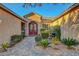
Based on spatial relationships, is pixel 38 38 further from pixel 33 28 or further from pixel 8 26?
pixel 8 26

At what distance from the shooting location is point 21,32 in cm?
415

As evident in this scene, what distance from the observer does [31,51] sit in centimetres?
405

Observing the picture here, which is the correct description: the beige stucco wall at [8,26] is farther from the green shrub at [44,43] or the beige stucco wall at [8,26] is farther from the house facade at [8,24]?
the green shrub at [44,43]

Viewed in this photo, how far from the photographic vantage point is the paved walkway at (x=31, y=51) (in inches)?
158

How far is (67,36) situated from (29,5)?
1.04 meters

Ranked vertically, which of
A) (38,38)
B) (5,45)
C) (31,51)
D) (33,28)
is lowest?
(31,51)

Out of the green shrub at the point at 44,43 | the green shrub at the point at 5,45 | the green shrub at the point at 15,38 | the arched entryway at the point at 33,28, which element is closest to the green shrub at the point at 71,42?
the green shrub at the point at 44,43

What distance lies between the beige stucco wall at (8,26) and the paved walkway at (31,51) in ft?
0.77

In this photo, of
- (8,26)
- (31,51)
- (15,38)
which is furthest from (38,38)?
(8,26)

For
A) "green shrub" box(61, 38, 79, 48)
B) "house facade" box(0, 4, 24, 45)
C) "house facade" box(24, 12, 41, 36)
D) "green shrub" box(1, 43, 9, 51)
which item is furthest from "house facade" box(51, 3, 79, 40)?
"green shrub" box(1, 43, 9, 51)

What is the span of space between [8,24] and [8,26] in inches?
1.7

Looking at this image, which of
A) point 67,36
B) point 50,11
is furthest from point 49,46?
point 50,11

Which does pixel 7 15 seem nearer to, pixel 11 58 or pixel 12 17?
pixel 12 17

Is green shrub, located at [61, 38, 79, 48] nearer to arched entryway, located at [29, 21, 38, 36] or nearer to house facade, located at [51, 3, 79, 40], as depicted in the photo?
house facade, located at [51, 3, 79, 40]
